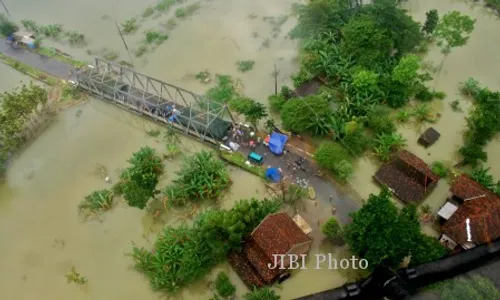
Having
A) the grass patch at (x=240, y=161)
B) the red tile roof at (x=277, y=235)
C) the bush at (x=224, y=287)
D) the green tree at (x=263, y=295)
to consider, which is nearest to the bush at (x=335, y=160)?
the grass patch at (x=240, y=161)

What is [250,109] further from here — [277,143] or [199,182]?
[199,182]

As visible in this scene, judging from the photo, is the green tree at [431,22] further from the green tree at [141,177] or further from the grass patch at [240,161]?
the green tree at [141,177]

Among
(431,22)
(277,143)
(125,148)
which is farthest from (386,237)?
(431,22)

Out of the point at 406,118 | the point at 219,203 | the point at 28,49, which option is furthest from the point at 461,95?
the point at 28,49

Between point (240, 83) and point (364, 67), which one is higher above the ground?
point (240, 83)

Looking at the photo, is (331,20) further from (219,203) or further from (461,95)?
(219,203)

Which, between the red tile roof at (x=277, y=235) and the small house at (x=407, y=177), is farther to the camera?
the small house at (x=407, y=177)

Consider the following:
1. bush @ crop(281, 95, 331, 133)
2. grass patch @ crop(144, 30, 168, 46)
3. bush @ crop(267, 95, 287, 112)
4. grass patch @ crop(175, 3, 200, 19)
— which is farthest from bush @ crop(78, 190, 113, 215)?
grass patch @ crop(175, 3, 200, 19)
